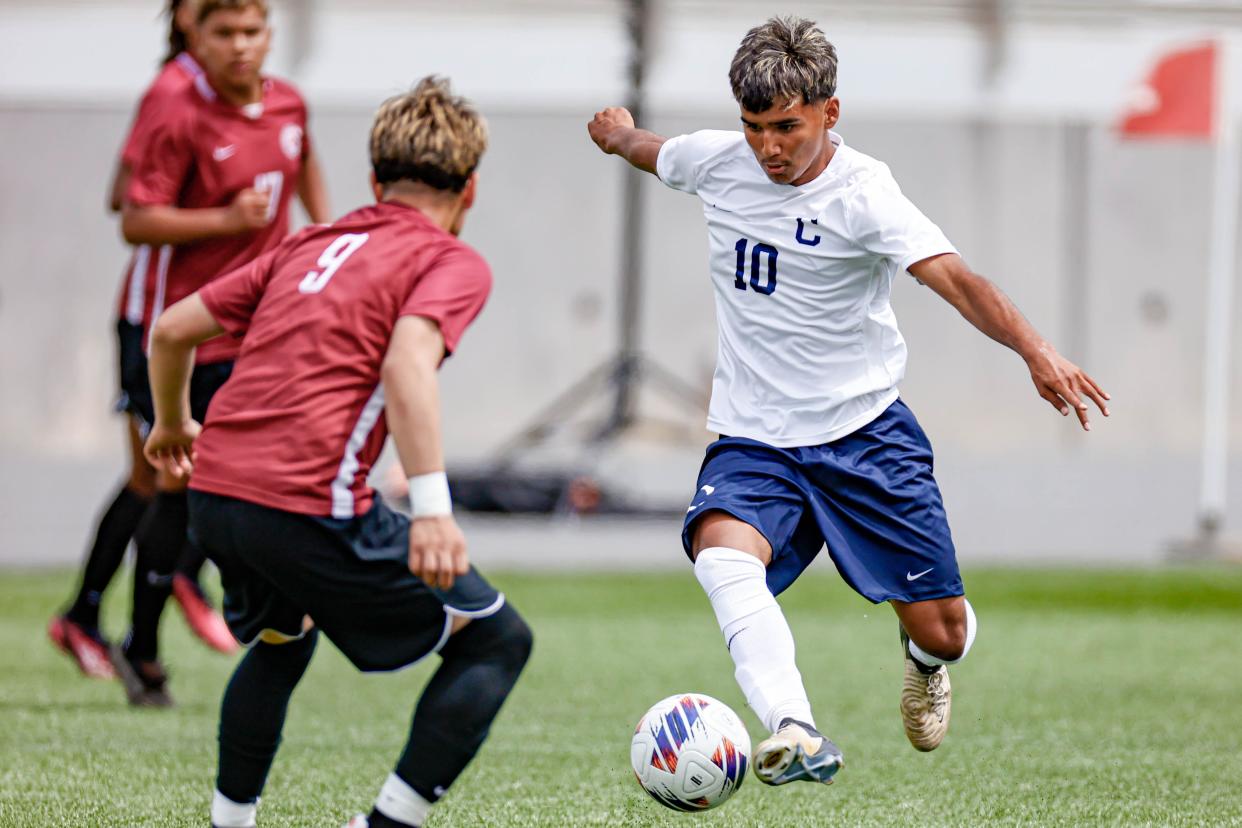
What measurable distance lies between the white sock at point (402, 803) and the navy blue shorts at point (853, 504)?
0.89m

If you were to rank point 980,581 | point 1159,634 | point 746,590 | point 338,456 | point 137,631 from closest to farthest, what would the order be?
point 338,456 → point 746,590 → point 137,631 → point 1159,634 → point 980,581

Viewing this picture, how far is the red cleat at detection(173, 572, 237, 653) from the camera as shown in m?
5.64

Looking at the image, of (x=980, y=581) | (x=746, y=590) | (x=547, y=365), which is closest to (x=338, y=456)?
(x=746, y=590)

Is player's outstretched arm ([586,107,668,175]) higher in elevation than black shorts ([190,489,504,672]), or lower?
higher

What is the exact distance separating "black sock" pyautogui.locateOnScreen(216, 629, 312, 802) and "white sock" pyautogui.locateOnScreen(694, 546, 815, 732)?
0.80 meters


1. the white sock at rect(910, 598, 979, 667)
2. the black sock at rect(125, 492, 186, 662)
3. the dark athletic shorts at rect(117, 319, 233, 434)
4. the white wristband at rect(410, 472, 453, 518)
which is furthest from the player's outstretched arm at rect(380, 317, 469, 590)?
the black sock at rect(125, 492, 186, 662)

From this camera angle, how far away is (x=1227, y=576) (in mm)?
10414

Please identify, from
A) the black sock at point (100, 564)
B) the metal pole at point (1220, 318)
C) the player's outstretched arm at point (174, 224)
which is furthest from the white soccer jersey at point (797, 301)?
the metal pole at point (1220, 318)

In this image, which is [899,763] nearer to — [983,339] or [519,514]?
[519,514]

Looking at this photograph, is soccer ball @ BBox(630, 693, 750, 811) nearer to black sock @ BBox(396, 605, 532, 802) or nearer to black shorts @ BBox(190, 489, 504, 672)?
black sock @ BBox(396, 605, 532, 802)

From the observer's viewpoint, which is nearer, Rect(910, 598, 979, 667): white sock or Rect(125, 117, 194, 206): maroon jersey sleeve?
Rect(910, 598, 979, 667): white sock

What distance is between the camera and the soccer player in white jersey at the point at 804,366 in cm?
321

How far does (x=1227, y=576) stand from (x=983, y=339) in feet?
14.5

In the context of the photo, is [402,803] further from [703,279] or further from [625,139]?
[703,279]
